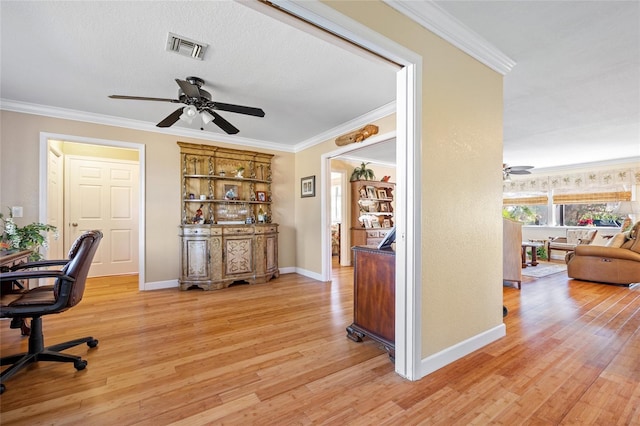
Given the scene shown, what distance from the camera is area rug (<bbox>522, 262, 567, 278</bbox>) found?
17.2ft

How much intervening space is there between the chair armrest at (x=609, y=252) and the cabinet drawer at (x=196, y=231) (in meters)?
6.04

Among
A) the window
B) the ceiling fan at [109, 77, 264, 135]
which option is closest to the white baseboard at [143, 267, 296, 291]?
the ceiling fan at [109, 77, 264, 135]

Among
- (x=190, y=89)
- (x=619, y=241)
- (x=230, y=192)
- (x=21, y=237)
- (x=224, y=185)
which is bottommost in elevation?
(x=619, y=241)

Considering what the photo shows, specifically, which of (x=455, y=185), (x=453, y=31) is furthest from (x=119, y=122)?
(x=455, y=185)

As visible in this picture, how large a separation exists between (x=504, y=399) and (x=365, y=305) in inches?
42.4

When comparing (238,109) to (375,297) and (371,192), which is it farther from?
(371,192)

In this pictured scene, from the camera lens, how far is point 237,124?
4.20 m

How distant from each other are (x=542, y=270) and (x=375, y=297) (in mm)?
5153

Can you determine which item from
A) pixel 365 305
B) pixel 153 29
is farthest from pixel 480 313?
pixel 153 29

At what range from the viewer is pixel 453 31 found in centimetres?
207

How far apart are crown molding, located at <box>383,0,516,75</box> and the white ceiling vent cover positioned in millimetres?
1478

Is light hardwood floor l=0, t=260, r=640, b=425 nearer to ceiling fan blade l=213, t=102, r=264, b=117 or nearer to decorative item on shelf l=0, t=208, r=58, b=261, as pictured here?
decorative item on shelf l=0, t=208, r=58, b=261

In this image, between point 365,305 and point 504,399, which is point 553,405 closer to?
point 504,399

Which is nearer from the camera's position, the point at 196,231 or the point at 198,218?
the point at 196,231
